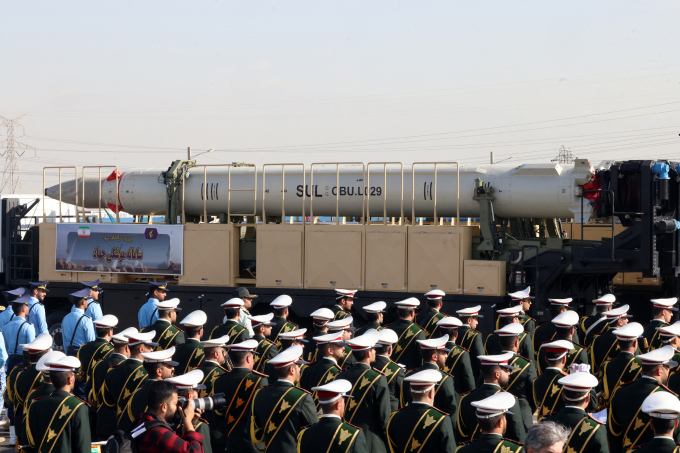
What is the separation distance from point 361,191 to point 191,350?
7.78 metres

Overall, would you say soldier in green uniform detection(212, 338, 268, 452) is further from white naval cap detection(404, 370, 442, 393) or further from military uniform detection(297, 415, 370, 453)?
white naval cap detection(404, 370, 442, 393)

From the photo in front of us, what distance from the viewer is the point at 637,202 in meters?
13.2

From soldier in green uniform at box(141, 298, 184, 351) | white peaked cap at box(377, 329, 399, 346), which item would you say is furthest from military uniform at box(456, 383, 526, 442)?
soldier in green uniform at box(141, 298, 184, 351)

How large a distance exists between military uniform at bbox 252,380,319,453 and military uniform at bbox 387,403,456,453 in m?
→ 0.79

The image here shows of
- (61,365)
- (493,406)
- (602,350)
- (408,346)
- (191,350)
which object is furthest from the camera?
(408,346)

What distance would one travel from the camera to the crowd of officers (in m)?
5.20

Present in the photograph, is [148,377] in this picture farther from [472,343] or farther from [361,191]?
[361,191]

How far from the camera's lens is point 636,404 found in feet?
20.4

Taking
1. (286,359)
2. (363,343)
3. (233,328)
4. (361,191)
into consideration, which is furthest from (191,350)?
(361,191)

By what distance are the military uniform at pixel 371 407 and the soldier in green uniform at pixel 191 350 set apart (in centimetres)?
235

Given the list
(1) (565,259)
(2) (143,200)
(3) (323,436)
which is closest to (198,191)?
(2) (143,200)

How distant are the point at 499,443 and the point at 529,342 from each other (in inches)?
180

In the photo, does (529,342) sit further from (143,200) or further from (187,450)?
(143,200)

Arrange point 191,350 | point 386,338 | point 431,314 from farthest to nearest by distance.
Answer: point 431,314, point 191,350, point 386,338
